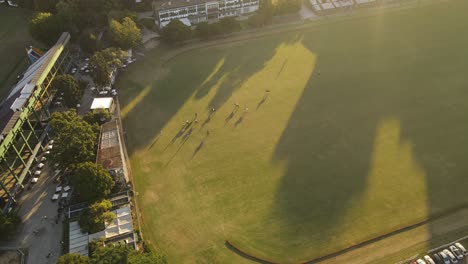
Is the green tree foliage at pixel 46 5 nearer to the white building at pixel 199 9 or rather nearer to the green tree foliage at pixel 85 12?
the green tree foliage at pixel 85 12

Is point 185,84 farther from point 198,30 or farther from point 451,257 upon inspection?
point 451,257

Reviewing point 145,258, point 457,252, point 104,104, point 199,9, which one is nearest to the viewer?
point 145,258

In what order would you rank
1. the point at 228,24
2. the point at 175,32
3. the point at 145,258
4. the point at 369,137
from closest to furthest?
1. the point at 145,258
2. the point at 369,137
3. the point at 175,32
4. the point at 228,24

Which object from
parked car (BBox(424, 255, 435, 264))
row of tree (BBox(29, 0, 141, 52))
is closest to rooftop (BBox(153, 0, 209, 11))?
row of tree (BBox(29, 0, 141, 52))

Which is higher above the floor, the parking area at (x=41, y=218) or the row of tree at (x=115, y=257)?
the parking area at (x=41, y=218)

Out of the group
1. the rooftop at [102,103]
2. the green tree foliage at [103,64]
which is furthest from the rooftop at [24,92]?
the rooftop at [102,103]

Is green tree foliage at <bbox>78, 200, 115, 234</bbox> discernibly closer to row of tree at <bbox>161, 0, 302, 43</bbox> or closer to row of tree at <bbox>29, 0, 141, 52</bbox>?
row of tree at <bbox>29, 0, 141, 52</bbox>

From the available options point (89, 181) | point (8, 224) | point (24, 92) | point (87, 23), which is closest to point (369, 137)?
point (89, 181)

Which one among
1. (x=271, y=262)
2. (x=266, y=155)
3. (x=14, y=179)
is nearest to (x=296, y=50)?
(x=266, y=155)
